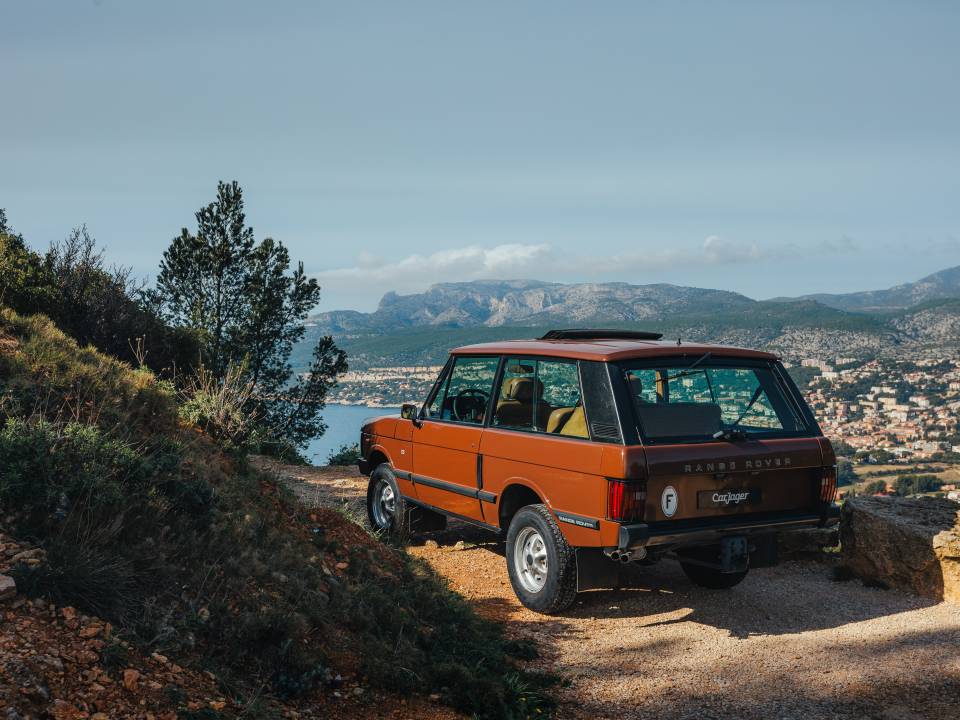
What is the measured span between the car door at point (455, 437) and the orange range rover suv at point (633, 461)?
0.03 metres

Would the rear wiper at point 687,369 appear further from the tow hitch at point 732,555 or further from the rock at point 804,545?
the rock at point 804,545

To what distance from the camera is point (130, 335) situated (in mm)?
15672

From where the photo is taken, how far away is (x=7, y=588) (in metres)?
3.83

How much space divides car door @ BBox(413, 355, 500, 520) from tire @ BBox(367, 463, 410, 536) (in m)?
0.45

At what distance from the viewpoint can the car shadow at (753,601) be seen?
627cm

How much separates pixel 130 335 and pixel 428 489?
1002 centimetres

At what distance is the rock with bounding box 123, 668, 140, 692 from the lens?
3607mm

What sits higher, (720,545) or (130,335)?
(130,335)

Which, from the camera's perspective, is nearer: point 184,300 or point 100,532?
point 100,532

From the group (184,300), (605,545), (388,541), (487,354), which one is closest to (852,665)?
(605,545)

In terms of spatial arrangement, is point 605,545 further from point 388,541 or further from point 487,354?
point 388,541

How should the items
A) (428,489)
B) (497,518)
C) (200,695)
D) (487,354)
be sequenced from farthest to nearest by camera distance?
(428,489), (487,354), (497,518), (200,695)

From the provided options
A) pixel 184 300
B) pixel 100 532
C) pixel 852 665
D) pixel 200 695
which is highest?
pixel 184 300

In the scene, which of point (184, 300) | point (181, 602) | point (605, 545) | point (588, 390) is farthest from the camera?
point (184, 300)
